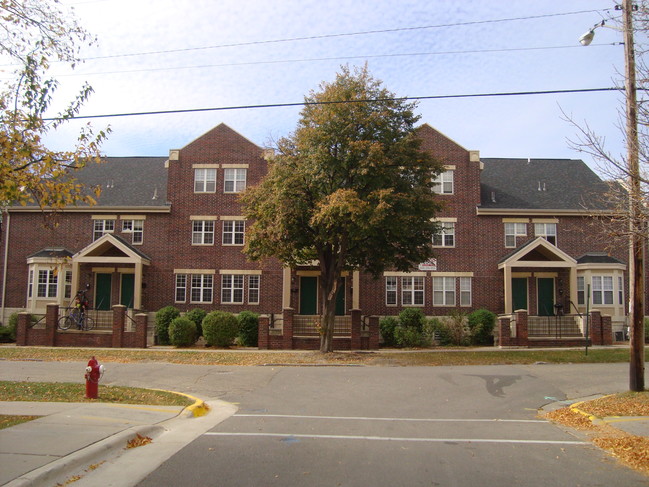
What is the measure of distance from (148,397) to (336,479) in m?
6.99

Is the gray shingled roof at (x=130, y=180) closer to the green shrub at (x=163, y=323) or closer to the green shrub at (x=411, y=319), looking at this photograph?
the green shrub at (x=163, y=323)

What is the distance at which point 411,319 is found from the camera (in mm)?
26812

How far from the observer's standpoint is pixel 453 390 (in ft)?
47.1

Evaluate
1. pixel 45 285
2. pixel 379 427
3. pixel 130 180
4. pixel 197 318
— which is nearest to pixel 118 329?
pixel 197 318

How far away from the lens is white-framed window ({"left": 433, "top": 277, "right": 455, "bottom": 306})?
2938 centimetres

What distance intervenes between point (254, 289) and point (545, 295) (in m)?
14.6

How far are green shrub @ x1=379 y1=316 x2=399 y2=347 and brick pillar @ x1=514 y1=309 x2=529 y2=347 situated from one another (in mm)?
5241

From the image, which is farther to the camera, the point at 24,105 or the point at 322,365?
the point at 322,365

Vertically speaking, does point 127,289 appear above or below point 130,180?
below

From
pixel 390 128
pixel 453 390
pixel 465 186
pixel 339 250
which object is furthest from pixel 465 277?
pixel 453 390

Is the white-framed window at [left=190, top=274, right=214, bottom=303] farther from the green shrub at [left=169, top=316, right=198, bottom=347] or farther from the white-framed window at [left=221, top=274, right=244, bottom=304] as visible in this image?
the green shrub at [left=169, top=316, right=198, bottom=347]

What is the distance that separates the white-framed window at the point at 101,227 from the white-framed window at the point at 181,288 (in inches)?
173

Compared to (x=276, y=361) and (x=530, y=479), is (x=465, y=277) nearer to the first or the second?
(x=276, y=361)

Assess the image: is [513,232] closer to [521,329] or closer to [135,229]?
[521,329]
